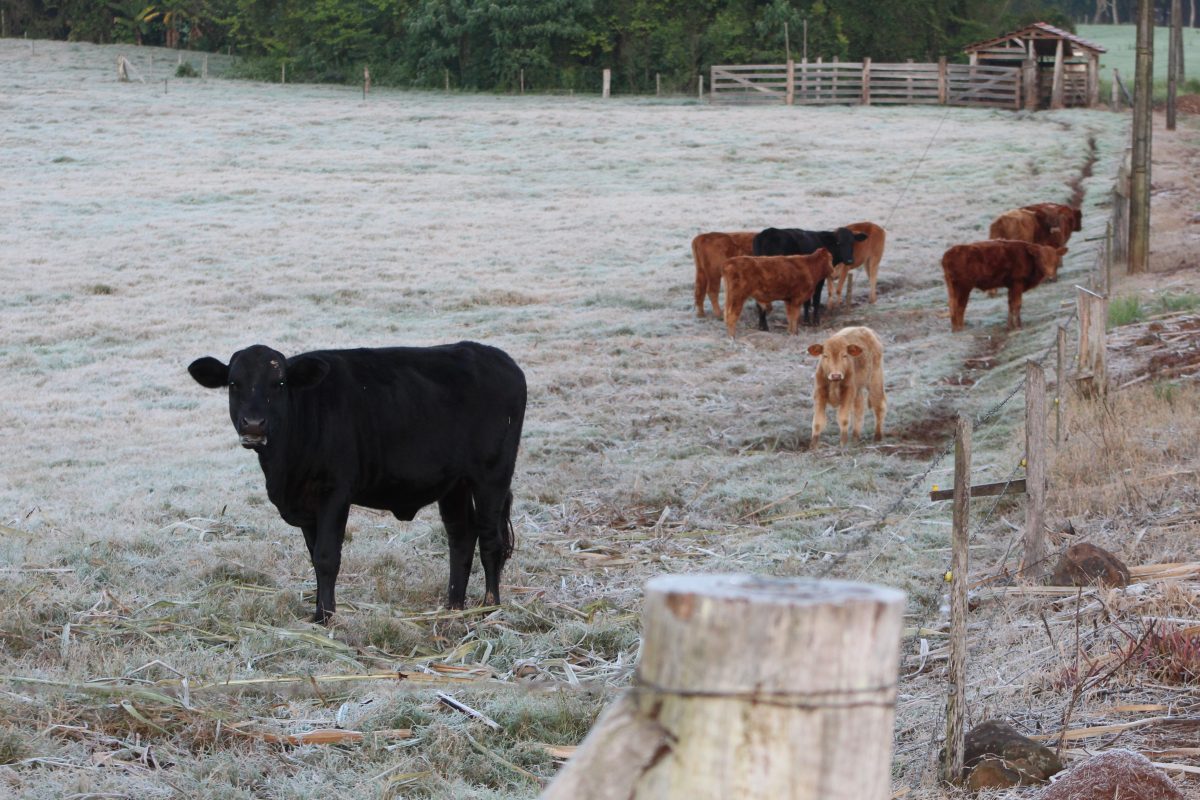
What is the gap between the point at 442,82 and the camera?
56.7 metres

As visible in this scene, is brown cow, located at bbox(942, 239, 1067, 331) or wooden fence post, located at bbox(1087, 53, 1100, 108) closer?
Result: brown cow, located at bbox(942, 239, 1067, 331)

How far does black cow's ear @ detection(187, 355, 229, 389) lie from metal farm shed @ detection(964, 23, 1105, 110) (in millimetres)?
47270

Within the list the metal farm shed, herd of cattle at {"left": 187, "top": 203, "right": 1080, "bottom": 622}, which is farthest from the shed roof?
herd of cattle at {"left": 187, "top": 203, "right": 1080, "bottom": 622}

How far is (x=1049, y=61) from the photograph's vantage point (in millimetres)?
51656

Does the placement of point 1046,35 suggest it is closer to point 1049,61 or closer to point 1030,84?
point 1030,84

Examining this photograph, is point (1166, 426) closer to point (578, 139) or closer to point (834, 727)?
point (834, 727)

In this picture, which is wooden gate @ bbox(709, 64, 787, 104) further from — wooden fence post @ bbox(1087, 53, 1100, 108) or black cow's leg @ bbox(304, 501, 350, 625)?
black cow's leg @ bbox(304, 501, 350, 625)

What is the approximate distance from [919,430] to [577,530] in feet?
15.4

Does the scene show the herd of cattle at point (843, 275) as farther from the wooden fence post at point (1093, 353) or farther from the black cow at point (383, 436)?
the black cow at point (383, 436)

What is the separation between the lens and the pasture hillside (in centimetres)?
555

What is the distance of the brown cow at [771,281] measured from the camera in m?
18.1

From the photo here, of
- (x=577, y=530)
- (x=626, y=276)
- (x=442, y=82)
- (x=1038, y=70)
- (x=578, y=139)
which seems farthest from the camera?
(x=442, y=82)

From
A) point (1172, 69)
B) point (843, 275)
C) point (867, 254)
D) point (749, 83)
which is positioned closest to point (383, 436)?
point (843, 275)

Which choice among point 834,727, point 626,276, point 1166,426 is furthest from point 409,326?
point 834,727
